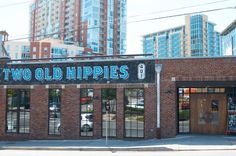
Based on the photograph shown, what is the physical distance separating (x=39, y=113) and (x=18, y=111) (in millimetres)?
1662

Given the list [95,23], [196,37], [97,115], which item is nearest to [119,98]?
[97,115]

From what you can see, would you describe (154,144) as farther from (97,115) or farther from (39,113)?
(39,113)

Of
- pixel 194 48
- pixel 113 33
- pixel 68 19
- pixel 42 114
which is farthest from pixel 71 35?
pixel 42 114

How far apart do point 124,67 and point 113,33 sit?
323 ft

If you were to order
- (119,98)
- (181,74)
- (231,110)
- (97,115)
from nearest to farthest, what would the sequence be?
(181,74)
(231,110)
(119,98)
(97,115)

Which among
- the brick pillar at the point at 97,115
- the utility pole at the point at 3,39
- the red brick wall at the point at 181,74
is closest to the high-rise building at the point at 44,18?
the utility pole at the point at 3,39

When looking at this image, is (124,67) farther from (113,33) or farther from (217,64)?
(113,33)

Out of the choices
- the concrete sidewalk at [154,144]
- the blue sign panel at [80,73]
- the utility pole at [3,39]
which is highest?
the utility pole at [3,39]

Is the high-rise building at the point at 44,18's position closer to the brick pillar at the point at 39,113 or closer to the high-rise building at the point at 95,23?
the high-rise building at the point at 95,23

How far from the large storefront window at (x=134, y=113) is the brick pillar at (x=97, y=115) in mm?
1633

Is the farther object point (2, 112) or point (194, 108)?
point (2, 112)

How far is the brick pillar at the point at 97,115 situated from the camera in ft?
62.4

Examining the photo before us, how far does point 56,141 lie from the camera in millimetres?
19297

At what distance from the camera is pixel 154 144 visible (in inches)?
636
